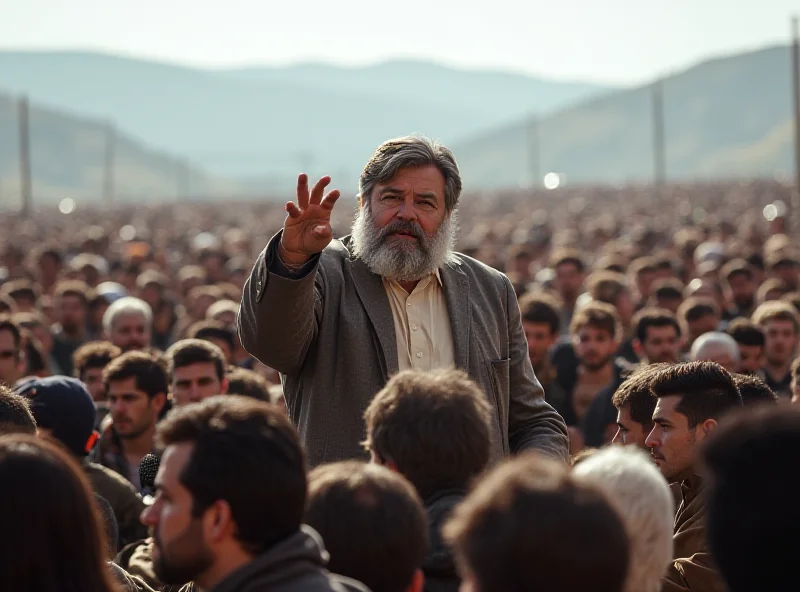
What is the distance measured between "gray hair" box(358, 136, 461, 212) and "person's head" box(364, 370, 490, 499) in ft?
3.67

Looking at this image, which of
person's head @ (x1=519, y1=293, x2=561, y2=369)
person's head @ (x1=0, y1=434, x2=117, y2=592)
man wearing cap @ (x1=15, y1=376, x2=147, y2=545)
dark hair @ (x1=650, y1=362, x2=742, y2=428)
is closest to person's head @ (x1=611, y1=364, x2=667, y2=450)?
dark hair @ (x1=650, y1=362, x2=742, y2=428)

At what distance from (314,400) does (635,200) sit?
52097mm

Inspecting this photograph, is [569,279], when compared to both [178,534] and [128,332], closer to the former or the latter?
[128,332]

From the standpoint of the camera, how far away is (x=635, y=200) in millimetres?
55438

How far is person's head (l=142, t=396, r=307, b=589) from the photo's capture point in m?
3.04

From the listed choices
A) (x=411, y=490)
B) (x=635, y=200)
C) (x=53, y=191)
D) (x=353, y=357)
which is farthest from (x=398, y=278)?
(x=53, y=191)

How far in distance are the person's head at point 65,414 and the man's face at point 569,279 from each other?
755 cm

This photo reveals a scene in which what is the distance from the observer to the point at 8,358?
8.32 m

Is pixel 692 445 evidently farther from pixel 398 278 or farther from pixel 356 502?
pixel 356 502

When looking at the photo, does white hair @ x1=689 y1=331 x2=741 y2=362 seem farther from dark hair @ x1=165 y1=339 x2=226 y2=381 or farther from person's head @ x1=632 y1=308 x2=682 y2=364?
dark hair @ x1=165 y1=339 x2=226 y2=381

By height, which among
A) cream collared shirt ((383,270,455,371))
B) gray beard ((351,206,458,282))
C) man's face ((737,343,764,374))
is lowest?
man's face ((737,343,764,374))

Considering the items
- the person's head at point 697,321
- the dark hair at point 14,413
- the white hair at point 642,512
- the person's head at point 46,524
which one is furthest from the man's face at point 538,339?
the person's head at point 46,524

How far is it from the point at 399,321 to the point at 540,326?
5065 mm

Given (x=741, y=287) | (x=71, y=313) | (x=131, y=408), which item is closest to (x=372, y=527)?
(x=131, y=408)
